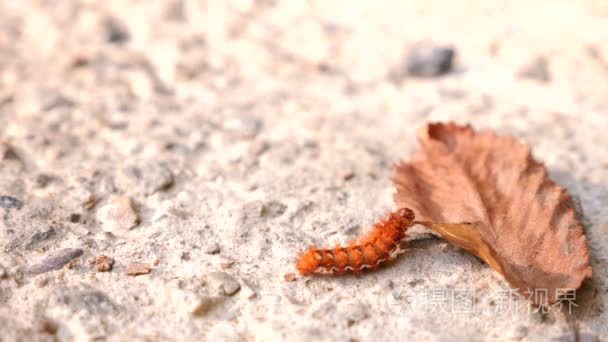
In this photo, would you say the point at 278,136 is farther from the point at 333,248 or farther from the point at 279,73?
the point at 333,248

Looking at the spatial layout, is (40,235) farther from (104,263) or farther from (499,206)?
(499,206)

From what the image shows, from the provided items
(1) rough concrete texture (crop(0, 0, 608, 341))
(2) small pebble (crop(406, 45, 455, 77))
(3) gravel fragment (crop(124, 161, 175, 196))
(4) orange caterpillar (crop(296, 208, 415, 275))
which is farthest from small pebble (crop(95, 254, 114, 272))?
(2) small pebble (crop(406, 45, 455, 77))

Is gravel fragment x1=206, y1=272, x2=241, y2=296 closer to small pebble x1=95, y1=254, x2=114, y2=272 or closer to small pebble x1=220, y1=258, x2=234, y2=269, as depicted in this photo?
small pebble x1=220, y1=258, x2=234, y2=269

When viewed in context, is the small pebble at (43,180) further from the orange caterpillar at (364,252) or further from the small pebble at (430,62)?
the small pebble at (430,62)

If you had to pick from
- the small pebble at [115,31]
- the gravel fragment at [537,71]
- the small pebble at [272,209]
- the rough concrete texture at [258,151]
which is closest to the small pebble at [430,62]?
the rough concrete texture at [258,151]

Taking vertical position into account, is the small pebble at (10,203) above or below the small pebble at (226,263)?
above

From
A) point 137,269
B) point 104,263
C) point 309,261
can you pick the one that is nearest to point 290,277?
point 309,261
